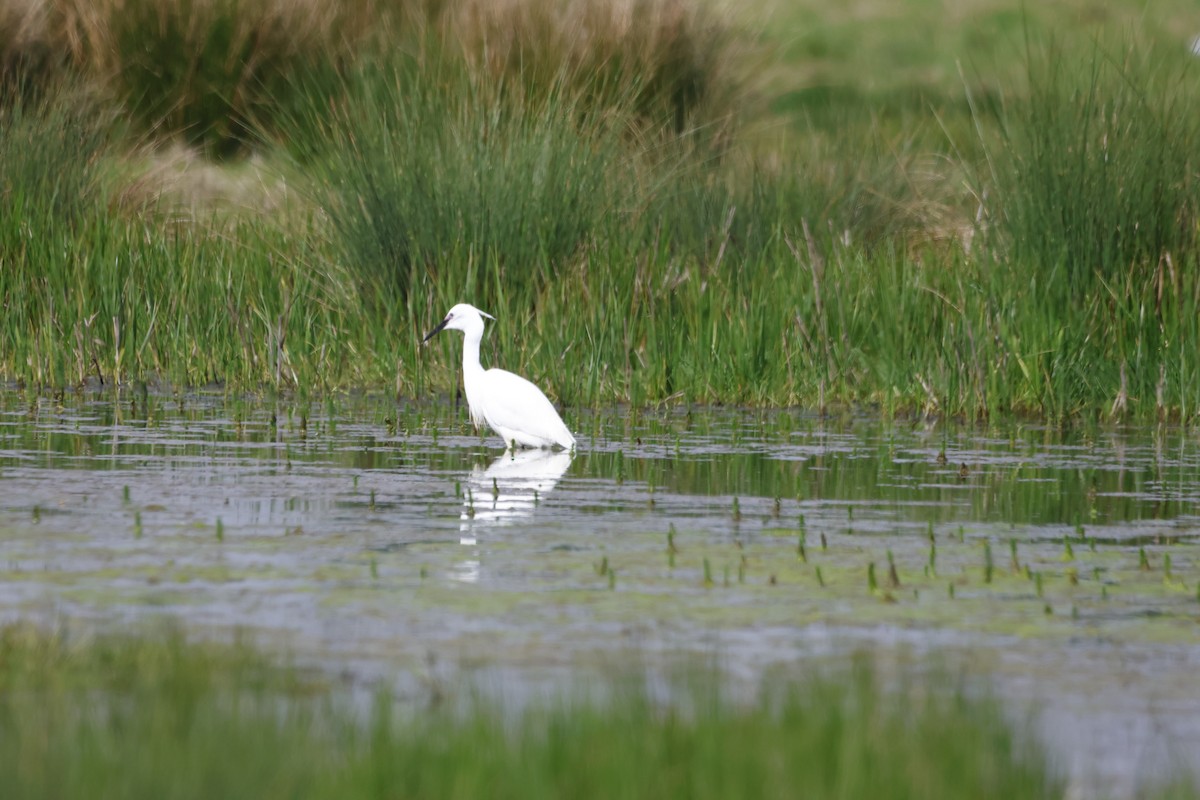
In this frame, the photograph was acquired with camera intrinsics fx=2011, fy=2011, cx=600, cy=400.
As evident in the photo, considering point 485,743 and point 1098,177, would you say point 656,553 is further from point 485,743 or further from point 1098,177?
point 1098,177

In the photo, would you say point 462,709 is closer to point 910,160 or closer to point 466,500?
point 466,500

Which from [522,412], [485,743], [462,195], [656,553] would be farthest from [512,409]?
[485,743]

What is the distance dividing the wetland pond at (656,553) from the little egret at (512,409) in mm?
118

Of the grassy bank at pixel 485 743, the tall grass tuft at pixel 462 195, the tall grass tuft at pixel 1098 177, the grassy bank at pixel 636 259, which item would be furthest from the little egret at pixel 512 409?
the grassy bank at pixel 485 743

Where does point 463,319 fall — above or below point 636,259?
below

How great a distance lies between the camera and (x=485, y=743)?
362cm

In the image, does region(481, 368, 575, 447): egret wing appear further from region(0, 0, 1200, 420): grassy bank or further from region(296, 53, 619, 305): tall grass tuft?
region(296, 53, 619, 305): tall grass tuft

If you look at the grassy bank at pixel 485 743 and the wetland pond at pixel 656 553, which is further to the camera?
the wetland pond at pixel 656 553

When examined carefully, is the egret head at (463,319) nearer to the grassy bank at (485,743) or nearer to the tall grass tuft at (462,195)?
the tall grass tuft at (462,195)

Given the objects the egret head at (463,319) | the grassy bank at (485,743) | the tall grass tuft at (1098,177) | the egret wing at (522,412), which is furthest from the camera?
the tall grass tuft at (1098,177)

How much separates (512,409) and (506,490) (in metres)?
1.39

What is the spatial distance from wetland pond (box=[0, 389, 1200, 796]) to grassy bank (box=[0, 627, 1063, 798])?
9.8 inches

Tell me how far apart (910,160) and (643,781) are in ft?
39.0

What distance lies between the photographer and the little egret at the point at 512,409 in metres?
8.53
